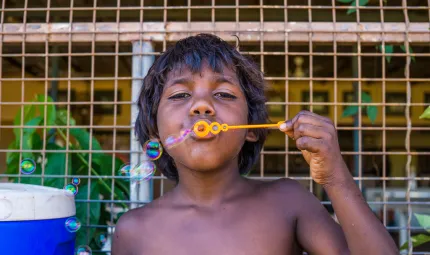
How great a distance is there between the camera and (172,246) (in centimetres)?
130

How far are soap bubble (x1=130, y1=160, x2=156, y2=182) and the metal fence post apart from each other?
12cm

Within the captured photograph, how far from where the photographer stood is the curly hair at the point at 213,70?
1328mm

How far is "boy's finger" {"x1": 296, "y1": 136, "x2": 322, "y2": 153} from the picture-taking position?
41.1 inches

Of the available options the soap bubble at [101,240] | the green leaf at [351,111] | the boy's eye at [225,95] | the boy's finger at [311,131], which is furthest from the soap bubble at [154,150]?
the green leaf at [351,111]

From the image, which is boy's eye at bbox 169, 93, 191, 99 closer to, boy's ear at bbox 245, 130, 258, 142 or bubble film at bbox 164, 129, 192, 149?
bubble film at bbox 164, 129, 192, 149

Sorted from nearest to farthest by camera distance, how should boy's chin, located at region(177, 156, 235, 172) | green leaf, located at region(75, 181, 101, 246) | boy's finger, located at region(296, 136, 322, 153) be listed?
boy's finger, located at region(296, 136, 322, 153) < boy's chin, located at region(177, 156, 235, 172) < green leaf, located at region(75, 181, 101, 246)

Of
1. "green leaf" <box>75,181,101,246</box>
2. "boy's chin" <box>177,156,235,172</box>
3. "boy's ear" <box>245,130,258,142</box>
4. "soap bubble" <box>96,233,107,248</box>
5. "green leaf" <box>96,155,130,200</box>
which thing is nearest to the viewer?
"boy's chin" <box>177,156,235,172</box>

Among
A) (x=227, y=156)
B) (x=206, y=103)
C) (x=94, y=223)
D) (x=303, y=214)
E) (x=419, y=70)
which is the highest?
(x=419, y=70)

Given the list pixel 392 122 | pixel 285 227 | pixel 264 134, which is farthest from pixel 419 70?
pixel 285 227

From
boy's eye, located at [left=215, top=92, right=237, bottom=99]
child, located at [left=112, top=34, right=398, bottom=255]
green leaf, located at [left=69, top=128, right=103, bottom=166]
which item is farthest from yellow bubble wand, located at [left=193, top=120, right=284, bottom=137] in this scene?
green leaf, located at [left=69, top=128, right=103, bottom=166]

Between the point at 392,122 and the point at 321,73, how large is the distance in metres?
0.77

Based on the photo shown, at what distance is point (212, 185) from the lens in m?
1.35

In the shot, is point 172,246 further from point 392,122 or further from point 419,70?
point 392,122

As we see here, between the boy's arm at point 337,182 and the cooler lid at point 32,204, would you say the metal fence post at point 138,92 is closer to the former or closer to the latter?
the cooler lid at point 32,204
